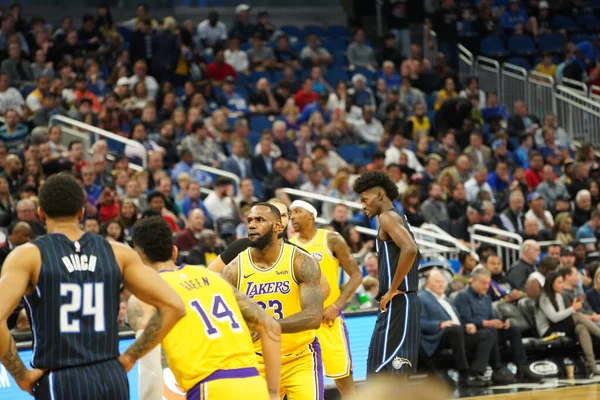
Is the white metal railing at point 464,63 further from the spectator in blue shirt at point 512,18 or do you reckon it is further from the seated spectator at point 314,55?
the seated spectator at point 314,55

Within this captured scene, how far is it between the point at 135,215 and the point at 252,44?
7601mm

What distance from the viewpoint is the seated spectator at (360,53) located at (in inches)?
800

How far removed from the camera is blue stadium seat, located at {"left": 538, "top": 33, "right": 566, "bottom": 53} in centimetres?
2211

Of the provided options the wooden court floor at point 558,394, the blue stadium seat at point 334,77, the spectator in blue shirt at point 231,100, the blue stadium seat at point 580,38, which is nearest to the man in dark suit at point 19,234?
the wooden court floor at point 558,394

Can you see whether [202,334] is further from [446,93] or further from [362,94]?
[446,93]

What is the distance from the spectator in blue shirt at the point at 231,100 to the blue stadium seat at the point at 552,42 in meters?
7.37

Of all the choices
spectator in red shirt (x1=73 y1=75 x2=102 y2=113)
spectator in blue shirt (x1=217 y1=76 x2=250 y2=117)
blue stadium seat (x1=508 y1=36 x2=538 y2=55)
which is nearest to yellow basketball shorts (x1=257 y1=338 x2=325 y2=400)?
spectator in red shirt (x1=73 y1=75 x2=102 y2=113)

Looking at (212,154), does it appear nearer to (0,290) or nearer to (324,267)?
(324,267)

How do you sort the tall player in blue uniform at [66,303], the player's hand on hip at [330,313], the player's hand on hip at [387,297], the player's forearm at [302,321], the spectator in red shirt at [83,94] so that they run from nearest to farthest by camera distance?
the tall player in blue uniform at [66,303] → the player's forearm at [302,321] → the player's hand on hip at [387,297] → the player's hand on hip at [330,313] → the spectator in red shirt at [83,94]

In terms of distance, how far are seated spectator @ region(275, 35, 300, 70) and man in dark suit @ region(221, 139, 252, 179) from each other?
370 cm

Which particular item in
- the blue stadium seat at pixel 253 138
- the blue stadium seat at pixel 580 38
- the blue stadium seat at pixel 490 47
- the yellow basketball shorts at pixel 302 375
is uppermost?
the yellow basketball shorts at pixel 302 375

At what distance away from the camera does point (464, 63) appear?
21.8m

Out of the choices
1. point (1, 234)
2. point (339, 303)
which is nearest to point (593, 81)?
point (1, 234)

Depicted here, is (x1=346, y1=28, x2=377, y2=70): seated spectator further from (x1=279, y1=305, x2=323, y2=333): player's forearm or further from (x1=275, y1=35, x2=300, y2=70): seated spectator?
(x1=279, y1=305, x2=323, y2=333): player's forearm
